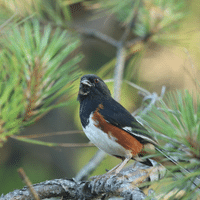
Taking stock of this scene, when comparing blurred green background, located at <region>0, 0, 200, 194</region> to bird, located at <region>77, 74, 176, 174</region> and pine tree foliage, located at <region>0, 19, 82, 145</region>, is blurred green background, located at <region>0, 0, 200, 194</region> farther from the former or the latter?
pine tree foliage, located at <region>0, 19, 82, 145</region>

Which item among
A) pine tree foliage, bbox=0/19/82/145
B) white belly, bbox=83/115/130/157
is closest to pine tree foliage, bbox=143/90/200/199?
pine tree foliage, bbox=0/19/82/145

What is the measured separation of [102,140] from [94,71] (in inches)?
38.6

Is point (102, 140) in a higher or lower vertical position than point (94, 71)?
lower

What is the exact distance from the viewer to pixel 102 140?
125 cm

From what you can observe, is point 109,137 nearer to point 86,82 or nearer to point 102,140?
point 102,140

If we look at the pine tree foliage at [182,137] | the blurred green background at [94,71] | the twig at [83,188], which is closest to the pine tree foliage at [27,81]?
the twig at [83,188]

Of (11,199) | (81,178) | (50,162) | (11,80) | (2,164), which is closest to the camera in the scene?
(11,199)

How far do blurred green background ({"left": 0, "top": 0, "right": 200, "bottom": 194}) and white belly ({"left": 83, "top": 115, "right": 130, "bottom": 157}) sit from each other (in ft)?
2.05

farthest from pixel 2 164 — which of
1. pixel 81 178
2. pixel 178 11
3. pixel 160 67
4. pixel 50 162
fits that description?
pixel 178 11

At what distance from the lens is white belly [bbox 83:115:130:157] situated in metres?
1.25

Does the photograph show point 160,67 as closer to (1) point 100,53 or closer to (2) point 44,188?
(1) point 100,53

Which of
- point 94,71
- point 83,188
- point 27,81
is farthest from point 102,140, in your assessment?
point 94,71

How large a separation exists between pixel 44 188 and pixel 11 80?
1.40 ft

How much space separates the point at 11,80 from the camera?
3.28 ft
